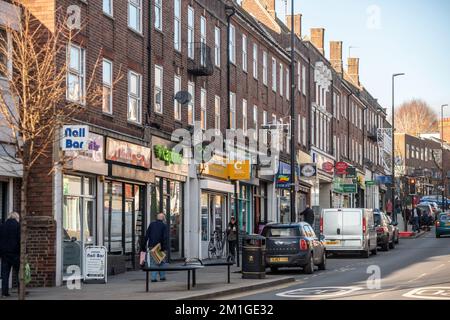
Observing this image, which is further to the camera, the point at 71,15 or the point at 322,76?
the point at 322,76

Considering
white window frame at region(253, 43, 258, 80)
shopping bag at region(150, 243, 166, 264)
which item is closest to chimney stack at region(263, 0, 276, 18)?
white window frame at region(253, 43, 258, 80)

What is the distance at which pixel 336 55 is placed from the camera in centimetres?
7581

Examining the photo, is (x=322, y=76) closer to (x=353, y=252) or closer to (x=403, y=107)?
(x=353, y=252)

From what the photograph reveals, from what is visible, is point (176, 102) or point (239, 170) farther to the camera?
point (239, 170)

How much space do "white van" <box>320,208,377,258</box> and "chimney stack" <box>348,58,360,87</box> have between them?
147ft

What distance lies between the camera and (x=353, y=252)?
37562 millimetres

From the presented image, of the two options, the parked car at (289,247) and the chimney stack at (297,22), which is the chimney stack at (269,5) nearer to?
the chimney stack at (297,22)

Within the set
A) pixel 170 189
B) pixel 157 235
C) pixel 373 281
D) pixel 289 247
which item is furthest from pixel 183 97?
pixel 373 281

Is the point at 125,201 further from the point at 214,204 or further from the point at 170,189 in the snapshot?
the point at 214,204

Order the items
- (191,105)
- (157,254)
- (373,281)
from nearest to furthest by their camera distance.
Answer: (157,254) < (373,281) < (191,105)

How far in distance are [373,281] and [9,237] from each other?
9527mm

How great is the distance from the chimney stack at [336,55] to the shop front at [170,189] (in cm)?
4378

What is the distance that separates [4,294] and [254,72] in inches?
1020
